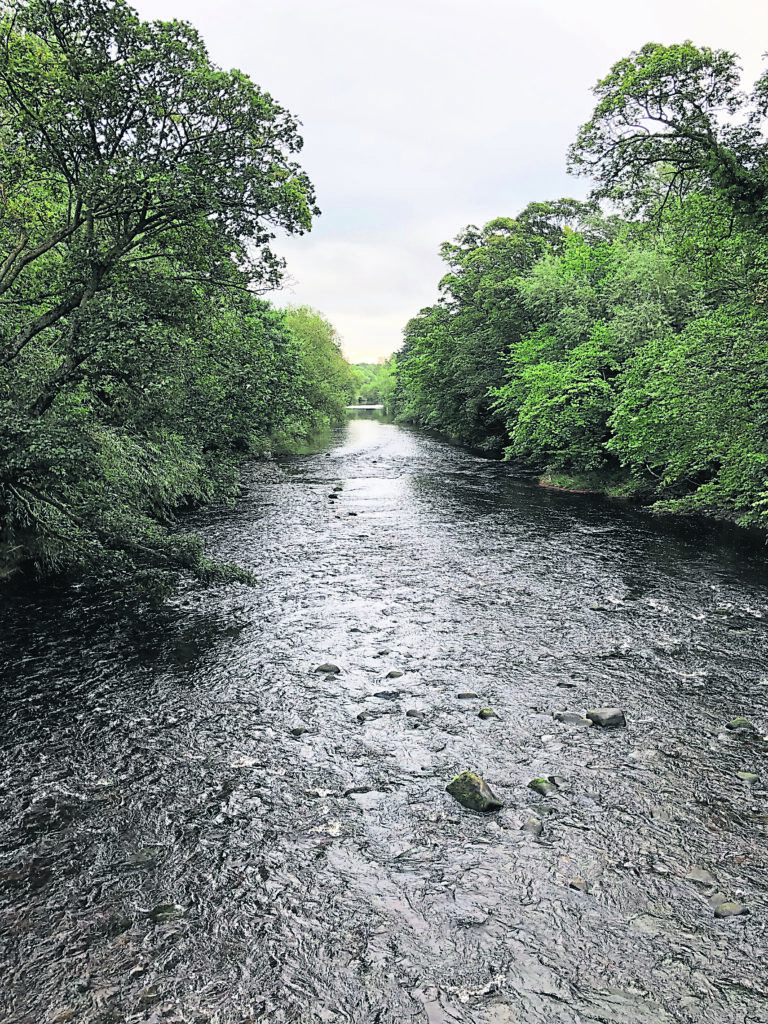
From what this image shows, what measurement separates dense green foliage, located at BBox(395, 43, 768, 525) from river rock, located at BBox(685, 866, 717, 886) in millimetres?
14019

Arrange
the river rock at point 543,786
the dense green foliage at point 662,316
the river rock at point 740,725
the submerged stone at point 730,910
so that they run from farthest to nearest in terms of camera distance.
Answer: the dense green foliage at point 662,316 < the river rock at point 740,725 < the river rock at point 543,786 < the submerged stone at point 730,910

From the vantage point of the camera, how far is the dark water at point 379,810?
→ 4590 millimetres

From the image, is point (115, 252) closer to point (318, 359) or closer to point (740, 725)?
point (740, 725)

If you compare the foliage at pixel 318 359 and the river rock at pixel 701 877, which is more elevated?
the foliage at pixel 318 359

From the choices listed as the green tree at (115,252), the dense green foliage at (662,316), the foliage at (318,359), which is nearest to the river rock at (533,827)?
the green tree at (115,252)

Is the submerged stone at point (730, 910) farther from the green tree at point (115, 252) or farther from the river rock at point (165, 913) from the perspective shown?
the green tree at point (115, 252)

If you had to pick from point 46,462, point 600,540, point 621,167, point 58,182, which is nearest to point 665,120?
point 621,167

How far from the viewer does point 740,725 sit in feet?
26.4

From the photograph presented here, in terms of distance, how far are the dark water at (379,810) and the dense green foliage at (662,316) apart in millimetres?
6781

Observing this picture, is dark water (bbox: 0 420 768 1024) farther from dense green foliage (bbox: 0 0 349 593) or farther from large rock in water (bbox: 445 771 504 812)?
dense green foliage (bbox: 0 0 349 593)

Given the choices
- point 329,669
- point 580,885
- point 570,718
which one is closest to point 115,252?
point 329,669

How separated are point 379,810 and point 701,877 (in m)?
3.18

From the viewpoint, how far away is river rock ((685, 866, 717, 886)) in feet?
17.9

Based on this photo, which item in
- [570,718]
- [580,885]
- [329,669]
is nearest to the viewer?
[580,885]
